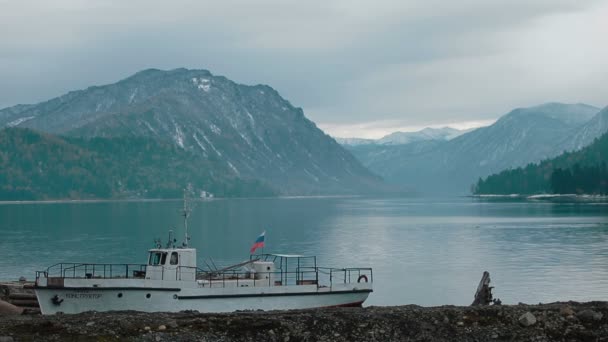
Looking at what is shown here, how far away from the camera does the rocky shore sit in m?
34.6

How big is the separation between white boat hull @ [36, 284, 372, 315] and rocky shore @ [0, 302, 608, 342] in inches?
348

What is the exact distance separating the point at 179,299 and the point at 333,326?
14.5m

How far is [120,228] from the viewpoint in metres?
177

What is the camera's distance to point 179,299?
4797 centimetres

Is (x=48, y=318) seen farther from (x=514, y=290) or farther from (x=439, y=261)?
(x=439, y=261)

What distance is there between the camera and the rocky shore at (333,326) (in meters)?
34.6

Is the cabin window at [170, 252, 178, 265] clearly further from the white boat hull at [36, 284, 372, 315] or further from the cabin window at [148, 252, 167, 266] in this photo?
the white boat hull at [36, 284, 372, 315]

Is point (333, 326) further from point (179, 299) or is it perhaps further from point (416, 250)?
point (416, 250)

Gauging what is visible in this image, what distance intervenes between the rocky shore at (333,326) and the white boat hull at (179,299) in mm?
8848

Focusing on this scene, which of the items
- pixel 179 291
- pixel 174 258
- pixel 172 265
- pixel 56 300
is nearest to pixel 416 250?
pixel 174 258

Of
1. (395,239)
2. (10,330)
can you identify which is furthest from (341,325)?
(395,239)

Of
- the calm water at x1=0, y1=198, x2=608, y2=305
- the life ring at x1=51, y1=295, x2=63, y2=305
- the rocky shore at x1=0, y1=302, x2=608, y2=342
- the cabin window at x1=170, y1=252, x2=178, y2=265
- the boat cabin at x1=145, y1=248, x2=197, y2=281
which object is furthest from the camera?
the calm water at x1=0, y1=198, x2=608, y2=305

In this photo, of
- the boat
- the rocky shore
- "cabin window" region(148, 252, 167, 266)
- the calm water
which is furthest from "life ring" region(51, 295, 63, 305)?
the calm water

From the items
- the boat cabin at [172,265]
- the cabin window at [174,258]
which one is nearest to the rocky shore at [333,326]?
the boat cabin at [172,265]
